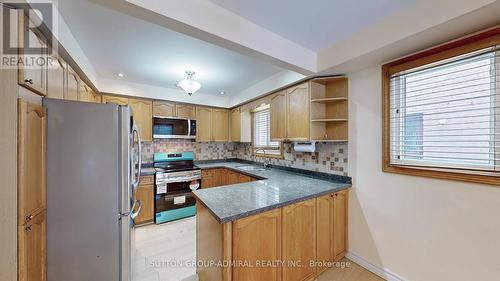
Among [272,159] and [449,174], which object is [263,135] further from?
[449,174]

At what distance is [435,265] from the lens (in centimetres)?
148

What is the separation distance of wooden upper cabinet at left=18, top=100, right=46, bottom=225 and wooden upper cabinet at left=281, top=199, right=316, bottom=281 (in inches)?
64.6

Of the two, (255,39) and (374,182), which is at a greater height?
(255,39)

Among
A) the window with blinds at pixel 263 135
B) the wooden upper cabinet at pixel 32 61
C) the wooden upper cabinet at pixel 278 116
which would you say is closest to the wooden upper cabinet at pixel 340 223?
the wooden upper cabinet at pixel 278 116

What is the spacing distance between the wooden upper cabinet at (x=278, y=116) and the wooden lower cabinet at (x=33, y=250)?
240 cm

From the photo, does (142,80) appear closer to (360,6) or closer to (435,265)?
(360,6)

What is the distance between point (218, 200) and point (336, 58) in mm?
1769

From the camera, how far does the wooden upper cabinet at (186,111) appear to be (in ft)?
11.5

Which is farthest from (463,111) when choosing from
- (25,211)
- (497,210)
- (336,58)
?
(25,211)

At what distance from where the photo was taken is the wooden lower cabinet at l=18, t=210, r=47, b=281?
97cm

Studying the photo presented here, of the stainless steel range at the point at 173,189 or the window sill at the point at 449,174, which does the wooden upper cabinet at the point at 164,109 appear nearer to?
the stainless steel range at the point at 173,189

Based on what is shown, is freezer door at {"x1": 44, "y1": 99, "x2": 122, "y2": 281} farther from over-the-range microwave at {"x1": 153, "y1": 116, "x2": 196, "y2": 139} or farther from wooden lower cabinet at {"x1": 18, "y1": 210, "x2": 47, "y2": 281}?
over-the-range microwave at {"x1": 153, "y1": 116, "x2": 196, "y2": 139}

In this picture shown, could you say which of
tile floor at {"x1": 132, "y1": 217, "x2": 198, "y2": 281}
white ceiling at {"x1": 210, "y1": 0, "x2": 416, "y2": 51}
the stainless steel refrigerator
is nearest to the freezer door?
the stainless steel refrigerator

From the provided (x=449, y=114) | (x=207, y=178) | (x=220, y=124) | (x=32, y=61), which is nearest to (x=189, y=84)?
(x=32, y=61)
